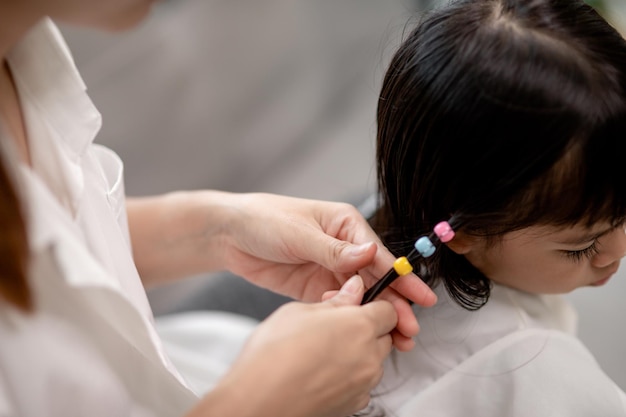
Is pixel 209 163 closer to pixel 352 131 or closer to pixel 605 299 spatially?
pixel 352 131

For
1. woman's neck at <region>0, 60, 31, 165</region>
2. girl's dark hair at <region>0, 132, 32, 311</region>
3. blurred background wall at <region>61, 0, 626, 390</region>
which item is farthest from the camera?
blurred background wall at <region>61, 0, 626, 390</region>

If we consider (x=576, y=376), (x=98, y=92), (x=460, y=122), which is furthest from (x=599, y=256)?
(x=98, y=92)

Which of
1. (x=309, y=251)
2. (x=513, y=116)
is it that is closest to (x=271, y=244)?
(x=309, y=251)

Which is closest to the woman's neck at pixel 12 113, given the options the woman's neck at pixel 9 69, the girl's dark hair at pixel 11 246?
the woman's neck at pixel 9 69

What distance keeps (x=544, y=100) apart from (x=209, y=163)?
4.61ft

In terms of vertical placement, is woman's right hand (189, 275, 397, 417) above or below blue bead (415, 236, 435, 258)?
below

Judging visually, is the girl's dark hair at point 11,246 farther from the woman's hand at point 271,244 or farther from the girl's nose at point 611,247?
the girl's nose at point 611,247

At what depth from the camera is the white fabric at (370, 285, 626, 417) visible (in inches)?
30.2

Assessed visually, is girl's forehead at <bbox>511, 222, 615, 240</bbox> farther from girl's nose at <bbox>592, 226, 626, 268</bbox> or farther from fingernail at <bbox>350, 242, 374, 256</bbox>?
fingernail at <bbox>350, 242, 374, 256</bbox>

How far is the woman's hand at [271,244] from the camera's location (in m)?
0.72

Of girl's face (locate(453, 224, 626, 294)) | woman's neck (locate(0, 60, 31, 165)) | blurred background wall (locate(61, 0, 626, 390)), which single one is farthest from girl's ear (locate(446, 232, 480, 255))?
blurred background wall (locate(61, 0, 626, 390))

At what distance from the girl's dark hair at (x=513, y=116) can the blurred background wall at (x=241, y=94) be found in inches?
30.1

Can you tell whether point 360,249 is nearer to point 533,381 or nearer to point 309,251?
point 309,251

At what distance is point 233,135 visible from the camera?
6.49 ft
